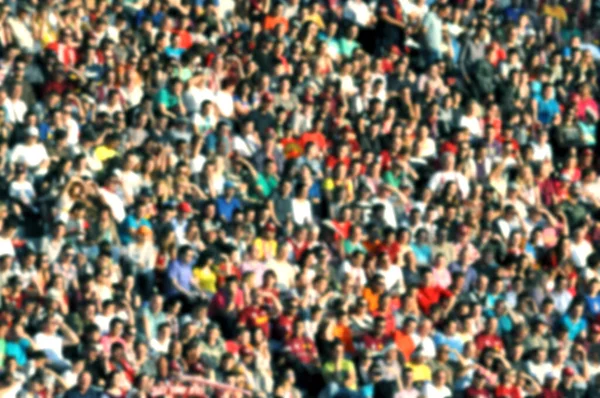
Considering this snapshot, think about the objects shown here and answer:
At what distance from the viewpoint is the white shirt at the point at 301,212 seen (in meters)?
31.4

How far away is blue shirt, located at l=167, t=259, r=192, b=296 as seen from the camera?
29500mm

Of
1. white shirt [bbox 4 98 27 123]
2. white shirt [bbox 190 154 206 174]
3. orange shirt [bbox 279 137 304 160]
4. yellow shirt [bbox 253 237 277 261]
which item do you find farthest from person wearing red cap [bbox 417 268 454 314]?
white shirt [bbox 4 98 27 123]

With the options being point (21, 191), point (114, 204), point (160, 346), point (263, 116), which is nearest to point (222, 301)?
point (160, 346)

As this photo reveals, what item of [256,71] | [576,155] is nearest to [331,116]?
[256,71]

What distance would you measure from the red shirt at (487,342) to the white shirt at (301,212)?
238 cm


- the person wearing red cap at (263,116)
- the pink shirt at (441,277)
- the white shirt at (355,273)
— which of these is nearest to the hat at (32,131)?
the person wearing red cap at (263,116)

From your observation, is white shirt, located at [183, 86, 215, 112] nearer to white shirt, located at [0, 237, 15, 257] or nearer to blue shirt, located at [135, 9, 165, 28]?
blue shirt, located at [135, 9, 165, 28]

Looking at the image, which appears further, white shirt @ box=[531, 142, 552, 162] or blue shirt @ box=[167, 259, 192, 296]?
white shirt @ box=[531, 142, 552, 162]

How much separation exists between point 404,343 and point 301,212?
216cm

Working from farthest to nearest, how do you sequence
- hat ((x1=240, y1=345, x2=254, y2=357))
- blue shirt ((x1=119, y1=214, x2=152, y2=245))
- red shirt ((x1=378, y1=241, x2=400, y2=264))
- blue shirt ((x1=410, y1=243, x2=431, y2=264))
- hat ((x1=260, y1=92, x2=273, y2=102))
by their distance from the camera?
hat ((x1=260, y1=92, x2=273, y2=102))
blue shirt ((x1=410, y1=243, x2=431, y2=264))
red shirt ((x1=378, y1=241, x2=400, y2=264))
blue shirt ((x1=119, y1=214, x2=152, y2=245))
hat ((x1=240, y1=345, x2=254, y2=357))

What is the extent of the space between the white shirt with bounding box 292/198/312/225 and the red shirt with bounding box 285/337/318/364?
219 cm

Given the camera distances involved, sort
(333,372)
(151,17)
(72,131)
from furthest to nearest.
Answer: (151,17) < (72,131) < (333,372)

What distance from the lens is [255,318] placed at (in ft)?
97.0

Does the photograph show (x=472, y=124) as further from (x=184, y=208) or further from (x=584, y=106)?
(x=184, y=208)
